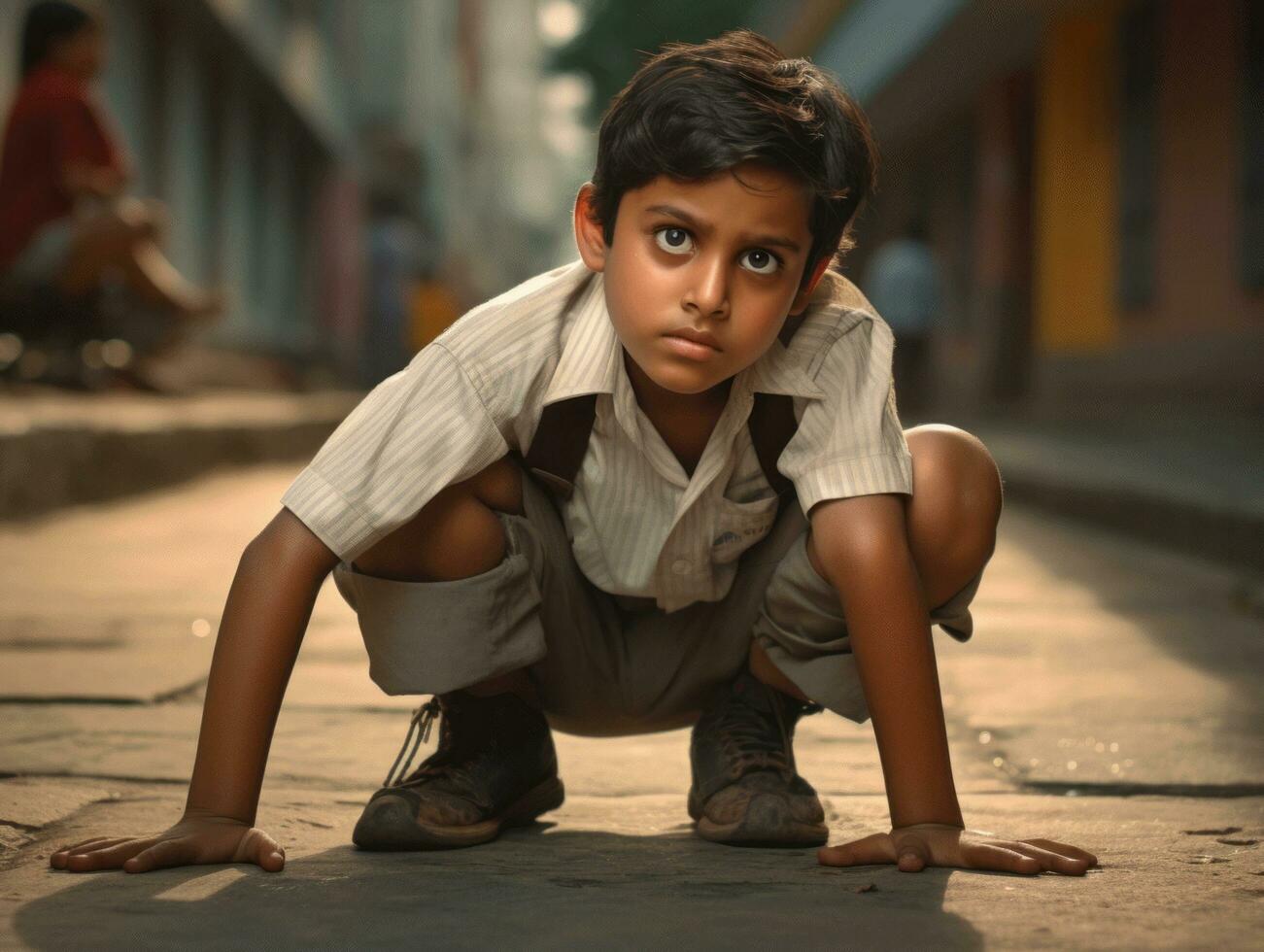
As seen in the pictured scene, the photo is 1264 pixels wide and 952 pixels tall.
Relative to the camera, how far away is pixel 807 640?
6.44 ft

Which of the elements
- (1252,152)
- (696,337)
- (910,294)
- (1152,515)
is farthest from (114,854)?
(910,294)

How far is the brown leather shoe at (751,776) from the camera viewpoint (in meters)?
1.85

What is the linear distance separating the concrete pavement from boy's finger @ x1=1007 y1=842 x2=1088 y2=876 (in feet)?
0.11

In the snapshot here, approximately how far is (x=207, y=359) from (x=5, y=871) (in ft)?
36.4

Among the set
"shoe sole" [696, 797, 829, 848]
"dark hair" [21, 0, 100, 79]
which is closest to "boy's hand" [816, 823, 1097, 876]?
"shoe sole" [696, 797, 829, 848]

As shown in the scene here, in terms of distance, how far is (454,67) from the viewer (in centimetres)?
3969

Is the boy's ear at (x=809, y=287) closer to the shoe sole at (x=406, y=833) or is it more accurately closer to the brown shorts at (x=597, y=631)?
the brown shorts at (x=597, y=631)

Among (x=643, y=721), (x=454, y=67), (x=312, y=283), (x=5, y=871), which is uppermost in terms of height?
(x=454, y=67)

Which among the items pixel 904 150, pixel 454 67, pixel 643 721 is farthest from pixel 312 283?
pixel 454 67

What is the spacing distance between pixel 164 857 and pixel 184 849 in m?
0.02

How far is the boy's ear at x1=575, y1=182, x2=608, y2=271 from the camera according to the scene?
1.93 meters

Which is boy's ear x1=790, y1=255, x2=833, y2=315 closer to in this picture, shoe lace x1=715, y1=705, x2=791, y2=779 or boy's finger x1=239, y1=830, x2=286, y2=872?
shoe lace x1=715, y1=705, x2=791, y2=779

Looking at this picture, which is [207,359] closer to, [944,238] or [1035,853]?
[944,238]

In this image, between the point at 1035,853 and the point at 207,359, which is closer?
the point at 1035,853
